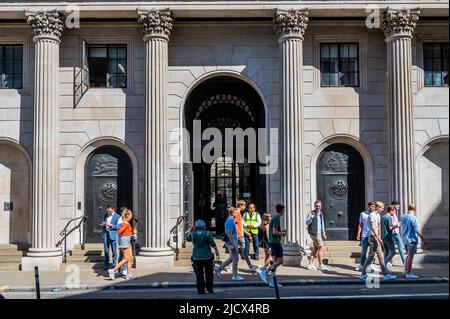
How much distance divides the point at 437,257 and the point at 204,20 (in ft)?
33.6

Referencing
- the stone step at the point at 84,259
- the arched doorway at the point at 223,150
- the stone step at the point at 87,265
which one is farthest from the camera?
the arched doorway at the point at 223,150

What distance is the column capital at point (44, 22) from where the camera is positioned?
→ 15.6 metres

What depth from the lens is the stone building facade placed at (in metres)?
15.7

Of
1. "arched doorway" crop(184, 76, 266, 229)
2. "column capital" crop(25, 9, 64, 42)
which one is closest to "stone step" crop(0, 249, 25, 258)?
"arched doorway" crop(184, 76, 266, 229)

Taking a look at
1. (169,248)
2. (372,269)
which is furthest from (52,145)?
(372,269)

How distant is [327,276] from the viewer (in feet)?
42.9

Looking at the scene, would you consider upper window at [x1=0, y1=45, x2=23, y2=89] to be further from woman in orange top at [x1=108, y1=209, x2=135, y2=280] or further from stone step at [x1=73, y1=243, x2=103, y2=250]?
woman in orange top at [x1=108, y1=209, x2=135, y2=280]

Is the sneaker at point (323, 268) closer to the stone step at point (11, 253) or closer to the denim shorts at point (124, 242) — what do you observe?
the denim shorts at point (124, 242)

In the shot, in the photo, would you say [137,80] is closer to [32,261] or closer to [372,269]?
[32,261]

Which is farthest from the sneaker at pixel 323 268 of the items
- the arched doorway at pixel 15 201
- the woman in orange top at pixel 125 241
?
the arched doorway at pixel 15 201

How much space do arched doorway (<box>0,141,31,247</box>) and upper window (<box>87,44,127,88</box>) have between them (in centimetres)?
347

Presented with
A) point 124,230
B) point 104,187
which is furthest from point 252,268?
point 104,187

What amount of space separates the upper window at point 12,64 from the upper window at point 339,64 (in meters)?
10.00

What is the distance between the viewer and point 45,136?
15625 millimetres
